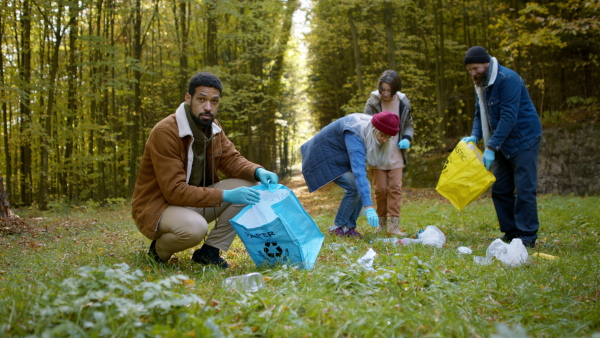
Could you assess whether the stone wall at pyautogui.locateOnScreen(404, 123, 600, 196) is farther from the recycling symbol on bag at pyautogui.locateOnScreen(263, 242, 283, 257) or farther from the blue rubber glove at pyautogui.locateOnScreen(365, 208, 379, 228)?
the recycling symbol on bag at pyautogui.locateOnScreen(263, 242, 283, 257)

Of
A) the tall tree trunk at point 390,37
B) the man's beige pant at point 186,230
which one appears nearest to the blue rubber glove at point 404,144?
the man's beige pant at point 186,230

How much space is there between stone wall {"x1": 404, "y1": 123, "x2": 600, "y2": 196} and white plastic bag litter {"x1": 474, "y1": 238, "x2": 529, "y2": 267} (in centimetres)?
828

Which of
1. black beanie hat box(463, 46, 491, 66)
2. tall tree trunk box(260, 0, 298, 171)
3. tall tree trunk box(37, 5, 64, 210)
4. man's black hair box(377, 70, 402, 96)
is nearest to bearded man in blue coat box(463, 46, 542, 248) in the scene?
black beanie hat box(463, 46, 491, 66)

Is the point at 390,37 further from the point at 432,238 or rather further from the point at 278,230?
the point at 278,230

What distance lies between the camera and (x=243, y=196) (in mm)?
3189

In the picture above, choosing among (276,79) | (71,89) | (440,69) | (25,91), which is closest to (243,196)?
(25,91)

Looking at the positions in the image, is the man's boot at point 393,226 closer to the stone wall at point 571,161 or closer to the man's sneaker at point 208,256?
the man's sneaker at point 208,256

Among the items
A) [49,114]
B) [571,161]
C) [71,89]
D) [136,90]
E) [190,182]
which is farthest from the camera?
[136,90]

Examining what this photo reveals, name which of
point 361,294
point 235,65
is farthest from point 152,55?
point 361,294

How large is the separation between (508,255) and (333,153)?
2.08 metres

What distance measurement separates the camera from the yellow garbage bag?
179 inches

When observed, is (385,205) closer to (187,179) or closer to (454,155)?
(454,155)

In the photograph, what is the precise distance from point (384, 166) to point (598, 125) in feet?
26.2

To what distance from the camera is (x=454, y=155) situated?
4.86 m
